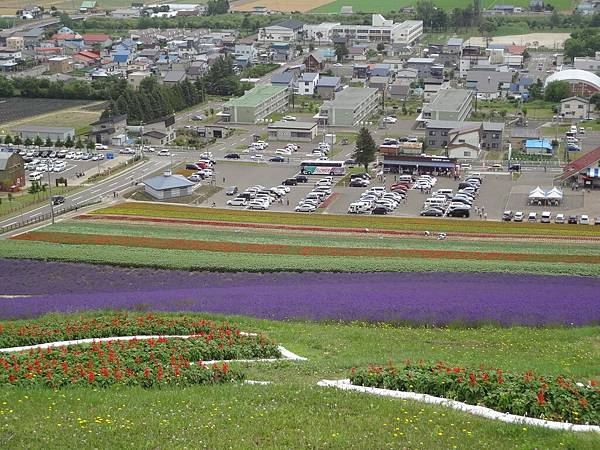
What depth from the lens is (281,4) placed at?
93.4m

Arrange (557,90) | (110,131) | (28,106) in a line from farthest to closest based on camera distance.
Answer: (28,106) < (557,90) < (110,131)

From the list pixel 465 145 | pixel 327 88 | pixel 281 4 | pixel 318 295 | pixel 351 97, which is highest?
pixel 281 4

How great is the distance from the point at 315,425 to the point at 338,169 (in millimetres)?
25722

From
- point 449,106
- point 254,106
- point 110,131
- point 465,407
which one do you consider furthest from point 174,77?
point 465,407

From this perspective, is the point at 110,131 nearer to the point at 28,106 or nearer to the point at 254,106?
the point at 254,106

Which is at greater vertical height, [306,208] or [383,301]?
[383,301]

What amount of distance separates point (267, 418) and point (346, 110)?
35.1 metres

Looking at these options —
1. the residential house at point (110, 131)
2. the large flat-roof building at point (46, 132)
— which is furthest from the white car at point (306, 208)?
the large flat-roof building at point (46, 132)

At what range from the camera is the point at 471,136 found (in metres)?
36.2

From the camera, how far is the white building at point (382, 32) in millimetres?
68812

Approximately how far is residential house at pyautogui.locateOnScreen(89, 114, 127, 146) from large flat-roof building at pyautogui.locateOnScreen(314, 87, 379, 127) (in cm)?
969

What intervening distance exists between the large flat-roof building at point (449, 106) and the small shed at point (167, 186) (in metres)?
15.8

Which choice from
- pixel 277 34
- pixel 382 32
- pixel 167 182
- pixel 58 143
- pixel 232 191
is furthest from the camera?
pixel 382 32

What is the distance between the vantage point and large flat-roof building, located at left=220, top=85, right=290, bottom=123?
43.1 metres
